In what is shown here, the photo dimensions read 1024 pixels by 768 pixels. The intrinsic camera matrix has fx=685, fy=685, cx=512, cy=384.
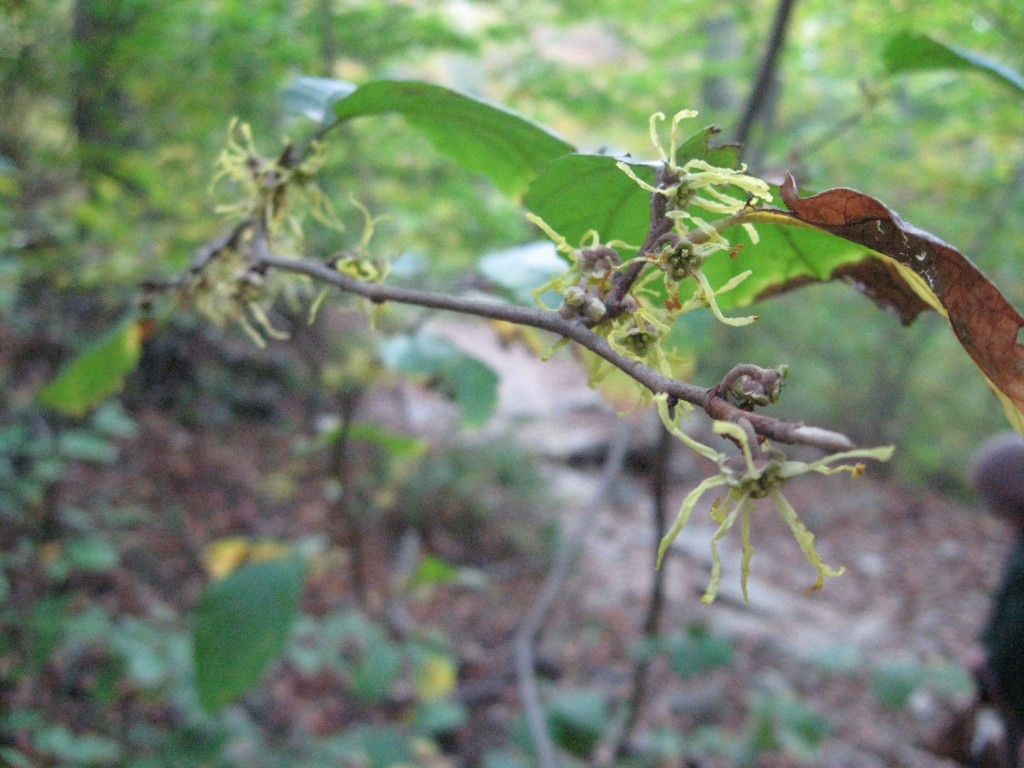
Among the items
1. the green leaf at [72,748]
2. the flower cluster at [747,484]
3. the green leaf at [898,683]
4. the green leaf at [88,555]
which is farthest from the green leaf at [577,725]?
the flower cluster at [747,484]

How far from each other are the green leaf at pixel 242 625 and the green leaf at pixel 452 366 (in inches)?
18.2

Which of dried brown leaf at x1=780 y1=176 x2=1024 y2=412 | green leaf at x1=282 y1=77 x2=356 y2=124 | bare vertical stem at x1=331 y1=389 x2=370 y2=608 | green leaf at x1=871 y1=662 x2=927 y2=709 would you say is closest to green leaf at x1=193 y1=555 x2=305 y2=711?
bare vertical stem at x1=331 y1=389 x2=370 y2=608

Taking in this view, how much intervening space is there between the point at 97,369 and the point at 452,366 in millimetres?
520

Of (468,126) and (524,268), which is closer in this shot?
(468,126)

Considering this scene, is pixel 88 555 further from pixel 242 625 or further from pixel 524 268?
pixel 524 268

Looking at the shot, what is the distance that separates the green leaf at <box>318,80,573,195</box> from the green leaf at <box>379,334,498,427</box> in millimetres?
449

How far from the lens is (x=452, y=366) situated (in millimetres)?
1129

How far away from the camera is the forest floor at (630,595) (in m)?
2.73

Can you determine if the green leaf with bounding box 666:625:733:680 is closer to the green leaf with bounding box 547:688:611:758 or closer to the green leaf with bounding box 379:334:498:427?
the green leaf with bounding box 547:688:611:758

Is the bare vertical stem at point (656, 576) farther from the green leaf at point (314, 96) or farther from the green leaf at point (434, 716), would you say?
the green leaf at point (314, 96)

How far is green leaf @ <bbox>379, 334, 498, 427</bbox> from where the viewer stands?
108cm

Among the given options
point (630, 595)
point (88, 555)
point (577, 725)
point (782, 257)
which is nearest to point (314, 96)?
point (782, 257)

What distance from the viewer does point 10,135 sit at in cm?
256

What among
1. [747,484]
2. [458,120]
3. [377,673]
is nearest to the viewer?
[747,484]
